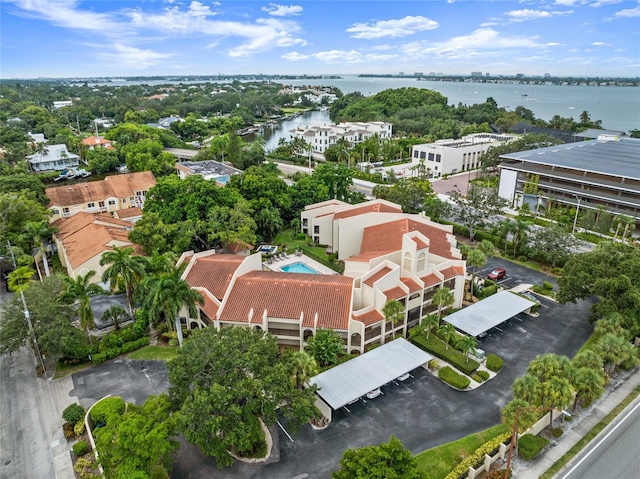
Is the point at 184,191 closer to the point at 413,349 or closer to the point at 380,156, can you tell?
the point at 413,349

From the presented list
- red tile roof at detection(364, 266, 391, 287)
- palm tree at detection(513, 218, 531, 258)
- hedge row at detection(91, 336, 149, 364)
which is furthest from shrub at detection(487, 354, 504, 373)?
hedge row at detection(91, 336, 149, 364)

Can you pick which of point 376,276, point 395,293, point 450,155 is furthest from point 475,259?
point 450,155

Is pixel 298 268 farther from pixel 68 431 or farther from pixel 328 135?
pixel 328 135

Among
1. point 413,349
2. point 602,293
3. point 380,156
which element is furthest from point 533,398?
point 380,156

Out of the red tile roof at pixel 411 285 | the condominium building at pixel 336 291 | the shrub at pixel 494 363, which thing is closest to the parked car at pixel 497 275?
the condominium building at pixel 336 291

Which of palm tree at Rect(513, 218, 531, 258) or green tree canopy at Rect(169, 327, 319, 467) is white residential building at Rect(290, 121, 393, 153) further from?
green tree canopy at Rect(169, 327, 319, 467)

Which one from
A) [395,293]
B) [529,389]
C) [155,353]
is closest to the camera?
[529,389]

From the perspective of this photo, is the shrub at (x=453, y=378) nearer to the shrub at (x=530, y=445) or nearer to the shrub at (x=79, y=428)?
the shrub at (x=530, y=445)
